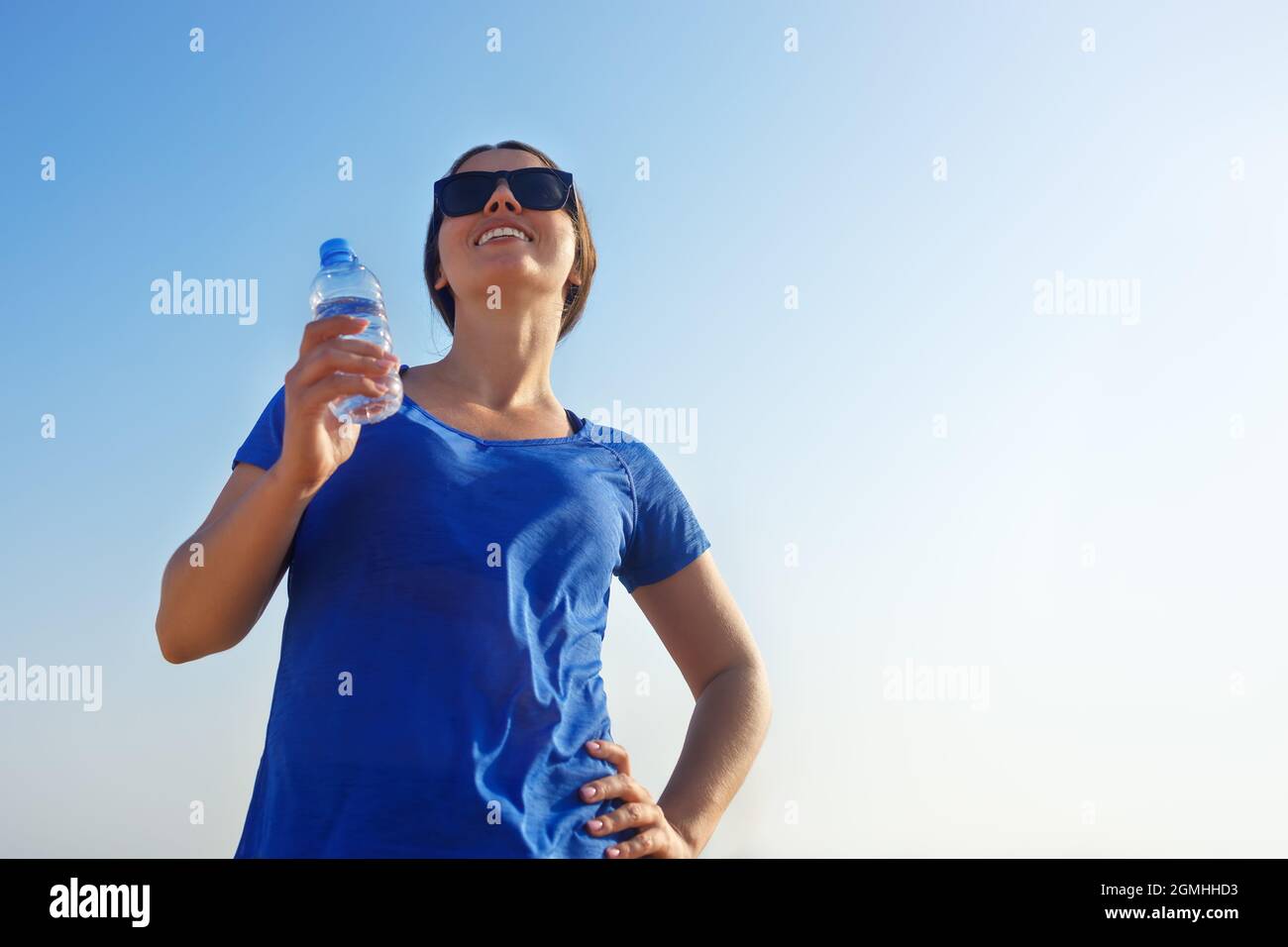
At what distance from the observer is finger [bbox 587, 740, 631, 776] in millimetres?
3230

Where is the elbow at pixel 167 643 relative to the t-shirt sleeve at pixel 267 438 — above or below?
below

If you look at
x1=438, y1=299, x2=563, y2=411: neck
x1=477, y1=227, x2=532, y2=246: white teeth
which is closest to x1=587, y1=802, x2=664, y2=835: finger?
x1=438, y1=299, x2=563, y2=411: neck

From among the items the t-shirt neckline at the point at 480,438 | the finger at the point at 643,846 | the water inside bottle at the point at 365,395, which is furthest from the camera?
the t-shirt neckline at the point at 480,438

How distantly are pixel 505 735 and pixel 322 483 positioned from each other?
2.79 ft

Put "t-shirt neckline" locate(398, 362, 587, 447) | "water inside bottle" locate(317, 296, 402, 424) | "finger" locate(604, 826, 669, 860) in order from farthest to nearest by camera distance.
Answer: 1. "t-shirt neckline" locate(398, 362, 587, 447)
2. "finger" locate(604, 826, 669, 860)
3. "water inside bottle" locate(317, 296, 402, 424)

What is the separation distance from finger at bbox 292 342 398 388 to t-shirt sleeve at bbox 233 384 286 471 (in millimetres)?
354

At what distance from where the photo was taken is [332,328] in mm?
2838

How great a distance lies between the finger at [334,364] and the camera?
9.17 feet

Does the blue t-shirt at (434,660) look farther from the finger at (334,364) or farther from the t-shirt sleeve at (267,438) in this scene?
the finger at (334,364)

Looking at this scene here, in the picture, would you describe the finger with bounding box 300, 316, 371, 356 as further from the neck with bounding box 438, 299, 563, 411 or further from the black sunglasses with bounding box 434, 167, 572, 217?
the black sunglasses with bounding box 434, 167, 572, 217

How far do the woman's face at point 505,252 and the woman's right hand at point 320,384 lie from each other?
1.07 metres

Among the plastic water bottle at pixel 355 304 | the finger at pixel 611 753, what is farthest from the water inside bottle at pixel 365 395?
the finger at pixel 611 753

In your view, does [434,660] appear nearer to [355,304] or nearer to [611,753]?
[611,753]
